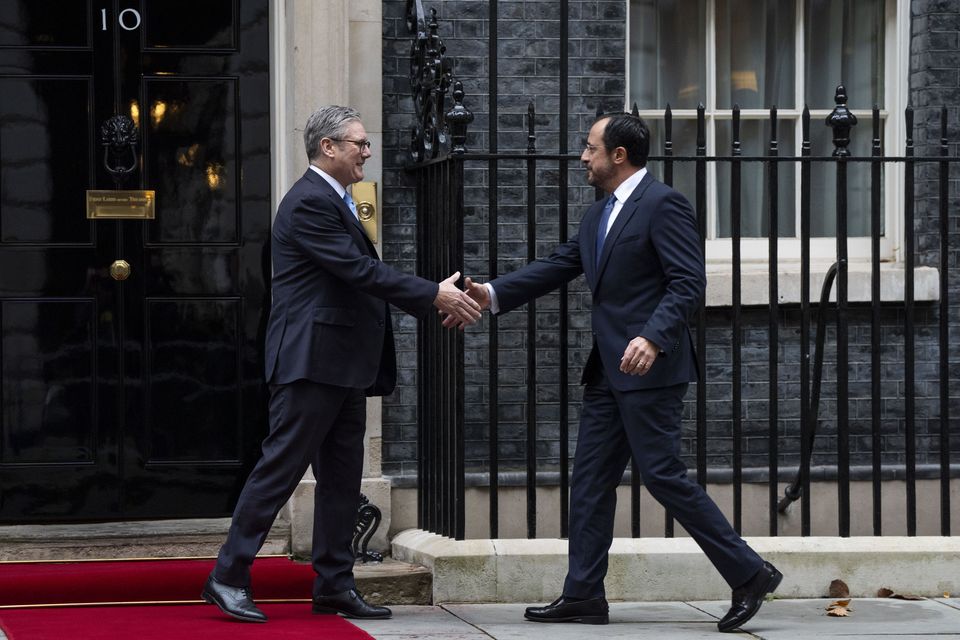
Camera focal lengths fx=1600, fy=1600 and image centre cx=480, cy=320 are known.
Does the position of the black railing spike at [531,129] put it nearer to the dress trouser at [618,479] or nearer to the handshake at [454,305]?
the handshake at [454,305]

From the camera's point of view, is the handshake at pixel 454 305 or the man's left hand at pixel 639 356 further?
the handshake at pixel 454 305

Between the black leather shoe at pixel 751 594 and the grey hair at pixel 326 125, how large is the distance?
88.2 inches

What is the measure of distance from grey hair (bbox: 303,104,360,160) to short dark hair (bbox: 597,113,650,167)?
958mm

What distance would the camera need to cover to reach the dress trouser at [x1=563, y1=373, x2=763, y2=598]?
576cm

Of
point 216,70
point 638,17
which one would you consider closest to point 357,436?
point 216,70

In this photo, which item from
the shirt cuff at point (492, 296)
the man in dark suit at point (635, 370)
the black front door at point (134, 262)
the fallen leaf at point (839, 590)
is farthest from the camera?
the black front door at point (134, 262)

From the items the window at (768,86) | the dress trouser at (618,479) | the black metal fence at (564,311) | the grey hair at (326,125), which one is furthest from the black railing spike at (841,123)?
the grey hair at (326,125)

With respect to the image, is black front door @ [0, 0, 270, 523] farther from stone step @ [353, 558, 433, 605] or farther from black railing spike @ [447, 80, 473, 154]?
black railing spike @ [447, 80, 473, 154]

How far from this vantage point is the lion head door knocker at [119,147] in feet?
23.5

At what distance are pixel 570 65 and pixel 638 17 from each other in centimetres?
54

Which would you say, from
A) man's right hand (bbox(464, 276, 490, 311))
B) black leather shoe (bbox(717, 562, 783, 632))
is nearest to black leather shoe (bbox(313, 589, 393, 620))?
man's right hand (bbox(464, 276, 490, 311))

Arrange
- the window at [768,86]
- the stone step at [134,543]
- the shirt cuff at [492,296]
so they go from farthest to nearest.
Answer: the window at [768,86] < the stone step at [134,543] < the shirt cuff at [492,296]

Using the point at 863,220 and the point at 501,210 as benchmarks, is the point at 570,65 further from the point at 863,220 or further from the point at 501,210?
the point at 863,220

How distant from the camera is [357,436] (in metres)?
6.18
